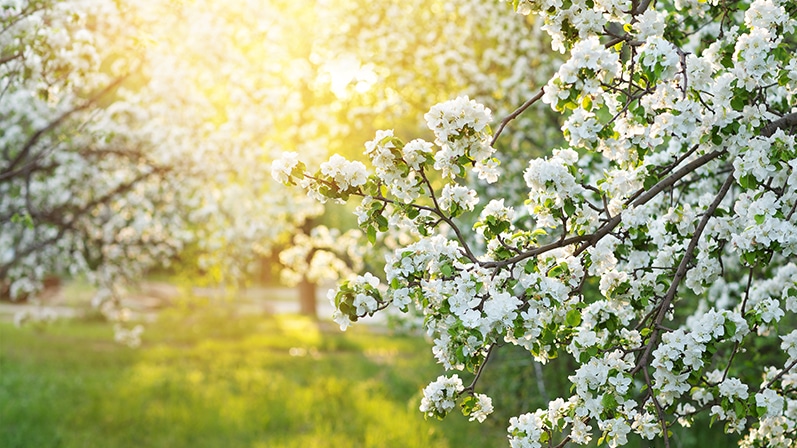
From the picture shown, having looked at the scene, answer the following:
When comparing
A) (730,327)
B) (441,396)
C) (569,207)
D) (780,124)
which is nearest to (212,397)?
(441,396)

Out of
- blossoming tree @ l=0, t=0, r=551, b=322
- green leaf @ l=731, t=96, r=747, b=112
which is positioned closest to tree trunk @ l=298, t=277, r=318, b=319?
blossoming tree @ l=0, t=0, r=551, b=322

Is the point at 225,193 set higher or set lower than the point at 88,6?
higher

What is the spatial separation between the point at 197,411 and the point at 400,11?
598 centimetres

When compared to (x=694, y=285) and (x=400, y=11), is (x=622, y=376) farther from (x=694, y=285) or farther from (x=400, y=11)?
(x=400, y=11)

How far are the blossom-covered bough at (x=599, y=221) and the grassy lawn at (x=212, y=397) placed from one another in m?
4.93

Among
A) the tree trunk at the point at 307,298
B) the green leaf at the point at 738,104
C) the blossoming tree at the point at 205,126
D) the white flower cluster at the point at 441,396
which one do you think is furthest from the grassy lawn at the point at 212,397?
the tree trunk at the point at 307,298

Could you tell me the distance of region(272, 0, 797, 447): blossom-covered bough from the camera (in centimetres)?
302

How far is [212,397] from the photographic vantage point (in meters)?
10.6

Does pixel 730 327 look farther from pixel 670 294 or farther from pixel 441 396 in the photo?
pixel 441 396

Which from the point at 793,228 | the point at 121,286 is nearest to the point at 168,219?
the point at 121,286

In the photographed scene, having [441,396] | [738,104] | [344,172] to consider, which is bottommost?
[441,396]

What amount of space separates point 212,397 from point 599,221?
820 cm

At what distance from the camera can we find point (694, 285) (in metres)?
3.64

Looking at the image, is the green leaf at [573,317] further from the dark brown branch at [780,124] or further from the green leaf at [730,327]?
the dark brown branch at [780,124]
